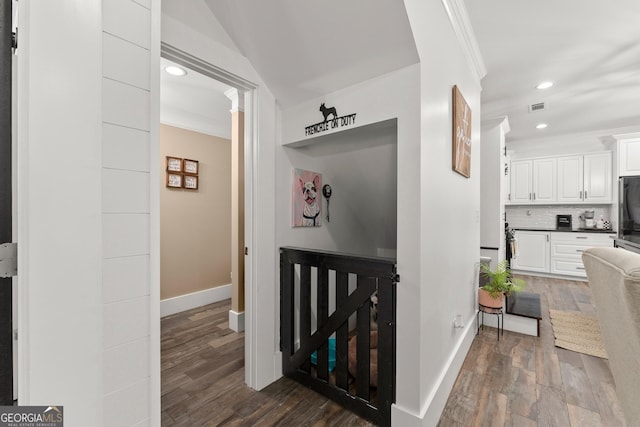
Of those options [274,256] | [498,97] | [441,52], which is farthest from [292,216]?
[498,97]

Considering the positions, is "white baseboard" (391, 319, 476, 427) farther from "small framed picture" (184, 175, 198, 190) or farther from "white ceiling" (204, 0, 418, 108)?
"small framed picture" (184, 175, 198, 190)

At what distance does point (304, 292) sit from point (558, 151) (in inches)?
229

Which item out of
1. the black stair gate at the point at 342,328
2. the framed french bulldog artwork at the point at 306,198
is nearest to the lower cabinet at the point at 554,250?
the black stair gate at the point at 342,328

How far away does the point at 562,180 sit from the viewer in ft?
16.4

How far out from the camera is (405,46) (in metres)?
1.36

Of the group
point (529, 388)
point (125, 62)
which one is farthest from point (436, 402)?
point (125, 62)

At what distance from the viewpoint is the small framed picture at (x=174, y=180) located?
10.5 feet

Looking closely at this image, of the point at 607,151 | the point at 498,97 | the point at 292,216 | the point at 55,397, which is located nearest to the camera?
the point at 55,397

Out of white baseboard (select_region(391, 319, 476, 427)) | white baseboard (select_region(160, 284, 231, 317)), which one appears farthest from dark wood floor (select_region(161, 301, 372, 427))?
white baseboard (select_region(160, 284, 231, 317))

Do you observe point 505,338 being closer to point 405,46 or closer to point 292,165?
point 292,165

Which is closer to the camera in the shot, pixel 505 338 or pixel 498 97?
pixel 505 338

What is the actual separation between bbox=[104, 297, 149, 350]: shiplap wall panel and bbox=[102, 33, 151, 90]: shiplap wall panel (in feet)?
2.41

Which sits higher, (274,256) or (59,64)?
(59,64)

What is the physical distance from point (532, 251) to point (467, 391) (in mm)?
4393
